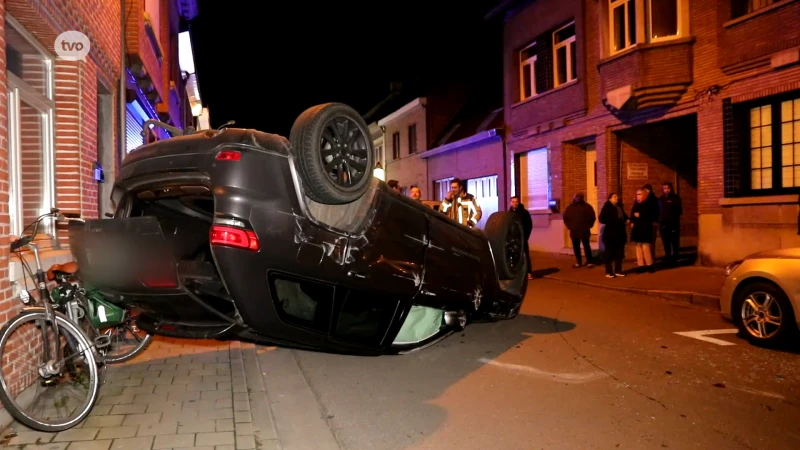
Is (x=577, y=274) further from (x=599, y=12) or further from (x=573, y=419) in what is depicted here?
(x=573, y=419)

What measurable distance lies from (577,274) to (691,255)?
3351 millimetres

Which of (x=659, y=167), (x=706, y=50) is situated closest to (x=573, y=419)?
(x=706, y=50)

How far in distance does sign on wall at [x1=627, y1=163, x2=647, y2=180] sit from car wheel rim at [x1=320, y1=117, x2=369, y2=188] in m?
12.8

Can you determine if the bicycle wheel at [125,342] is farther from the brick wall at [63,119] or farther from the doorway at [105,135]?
the doorway at [105,135]

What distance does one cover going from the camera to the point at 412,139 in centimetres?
2989

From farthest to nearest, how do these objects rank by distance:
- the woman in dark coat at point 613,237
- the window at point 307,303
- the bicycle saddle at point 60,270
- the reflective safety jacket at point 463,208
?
the woman in dark coat at point 613,237 → the reflective safety jacket at point 463,208 → the bicycle saddle at point 60,270 → the window at point 307,303

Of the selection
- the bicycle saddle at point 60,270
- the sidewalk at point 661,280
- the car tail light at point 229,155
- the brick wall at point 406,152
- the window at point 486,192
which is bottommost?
the sidewalk at point 661,280

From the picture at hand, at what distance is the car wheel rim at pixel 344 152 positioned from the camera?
387 cm

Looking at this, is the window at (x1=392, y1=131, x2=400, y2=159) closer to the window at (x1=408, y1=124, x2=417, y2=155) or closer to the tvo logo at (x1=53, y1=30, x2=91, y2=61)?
the window at (x1=408, y1=124, x2=417, y2=155)

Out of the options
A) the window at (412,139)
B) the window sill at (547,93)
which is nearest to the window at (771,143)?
the window sill at (547,93)

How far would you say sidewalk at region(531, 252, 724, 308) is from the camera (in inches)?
390

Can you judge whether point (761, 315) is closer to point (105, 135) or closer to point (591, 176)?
point (105, 135)

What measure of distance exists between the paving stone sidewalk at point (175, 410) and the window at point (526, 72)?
49.9ft

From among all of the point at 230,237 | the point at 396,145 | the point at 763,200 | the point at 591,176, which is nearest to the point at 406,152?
the point at 396,145
